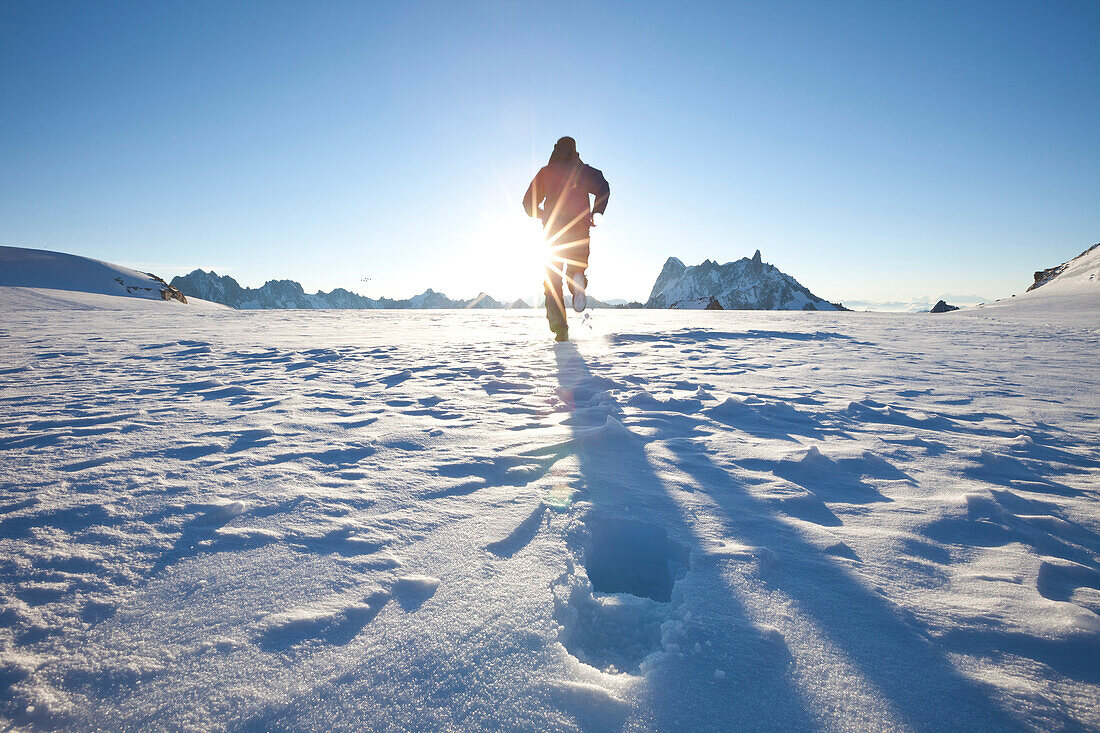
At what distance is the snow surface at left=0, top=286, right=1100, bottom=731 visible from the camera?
0.96 m

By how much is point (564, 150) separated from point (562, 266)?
1854mm

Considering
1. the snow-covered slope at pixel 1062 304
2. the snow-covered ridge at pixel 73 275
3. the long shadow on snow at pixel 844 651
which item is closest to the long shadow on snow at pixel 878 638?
the long shadow on snow at pixel 844 651

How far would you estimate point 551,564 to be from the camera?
1437mm

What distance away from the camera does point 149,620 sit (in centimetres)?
118

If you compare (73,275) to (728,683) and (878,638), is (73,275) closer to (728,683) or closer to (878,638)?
(728,683)

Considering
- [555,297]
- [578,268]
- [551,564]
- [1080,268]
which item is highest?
[1080,268]

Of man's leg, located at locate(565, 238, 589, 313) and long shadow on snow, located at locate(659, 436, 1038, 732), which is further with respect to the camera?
man's leg, located at locate(565, 238, 589, 313)

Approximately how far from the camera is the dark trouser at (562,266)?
7102 millimetres

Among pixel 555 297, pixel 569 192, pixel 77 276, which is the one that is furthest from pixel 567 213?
pixel 77 276

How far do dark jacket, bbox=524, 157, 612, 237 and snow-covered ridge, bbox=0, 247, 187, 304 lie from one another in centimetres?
2626

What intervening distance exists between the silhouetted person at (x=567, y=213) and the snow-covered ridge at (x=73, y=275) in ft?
86.5

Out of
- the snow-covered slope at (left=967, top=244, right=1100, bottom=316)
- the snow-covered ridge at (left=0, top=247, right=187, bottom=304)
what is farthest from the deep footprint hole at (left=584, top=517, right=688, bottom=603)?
the snow-covered ridge at (left=0, top=247, right=187, bottom=304)

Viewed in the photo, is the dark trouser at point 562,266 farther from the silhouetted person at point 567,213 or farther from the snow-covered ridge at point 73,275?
the snow-covered ridge at point 73,275

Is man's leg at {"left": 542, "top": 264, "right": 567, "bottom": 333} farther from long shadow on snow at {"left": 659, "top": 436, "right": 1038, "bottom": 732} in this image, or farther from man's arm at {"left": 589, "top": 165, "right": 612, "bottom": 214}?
long shadow on snow at {"left": 659, "top": 436, "right": 1038, "bottom": 732}
